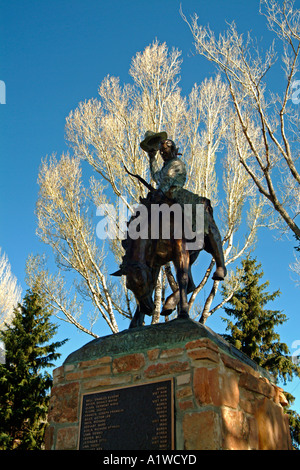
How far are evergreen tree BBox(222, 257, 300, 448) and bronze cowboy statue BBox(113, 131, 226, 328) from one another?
8784 millimetres

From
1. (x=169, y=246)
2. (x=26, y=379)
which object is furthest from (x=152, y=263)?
(x=26, y=379)

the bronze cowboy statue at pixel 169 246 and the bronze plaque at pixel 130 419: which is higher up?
the bronze cowboy statue at pixel 169 246

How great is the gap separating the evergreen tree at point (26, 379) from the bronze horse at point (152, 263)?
24.4 feet

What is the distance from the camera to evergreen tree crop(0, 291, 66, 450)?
1105 cm

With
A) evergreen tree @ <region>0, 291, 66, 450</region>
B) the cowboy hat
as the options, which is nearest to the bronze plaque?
the cowboy hat

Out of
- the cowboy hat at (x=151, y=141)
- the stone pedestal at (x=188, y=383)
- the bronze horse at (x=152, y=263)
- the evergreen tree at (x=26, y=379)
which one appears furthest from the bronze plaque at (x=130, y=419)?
the evergreen tree at (x=26, y=379)

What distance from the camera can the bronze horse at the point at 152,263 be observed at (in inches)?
177

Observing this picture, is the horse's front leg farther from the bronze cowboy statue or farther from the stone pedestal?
the stone pedestal

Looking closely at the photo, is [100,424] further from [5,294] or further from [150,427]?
[5,294]

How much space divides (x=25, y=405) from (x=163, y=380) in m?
8.65

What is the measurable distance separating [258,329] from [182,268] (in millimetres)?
10967

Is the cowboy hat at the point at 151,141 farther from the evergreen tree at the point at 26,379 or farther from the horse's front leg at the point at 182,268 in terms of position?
the evergreen tree at the point at 26,379

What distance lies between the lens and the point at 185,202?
4.80 m

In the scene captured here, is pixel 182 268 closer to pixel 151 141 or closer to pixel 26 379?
pixel 151 141
